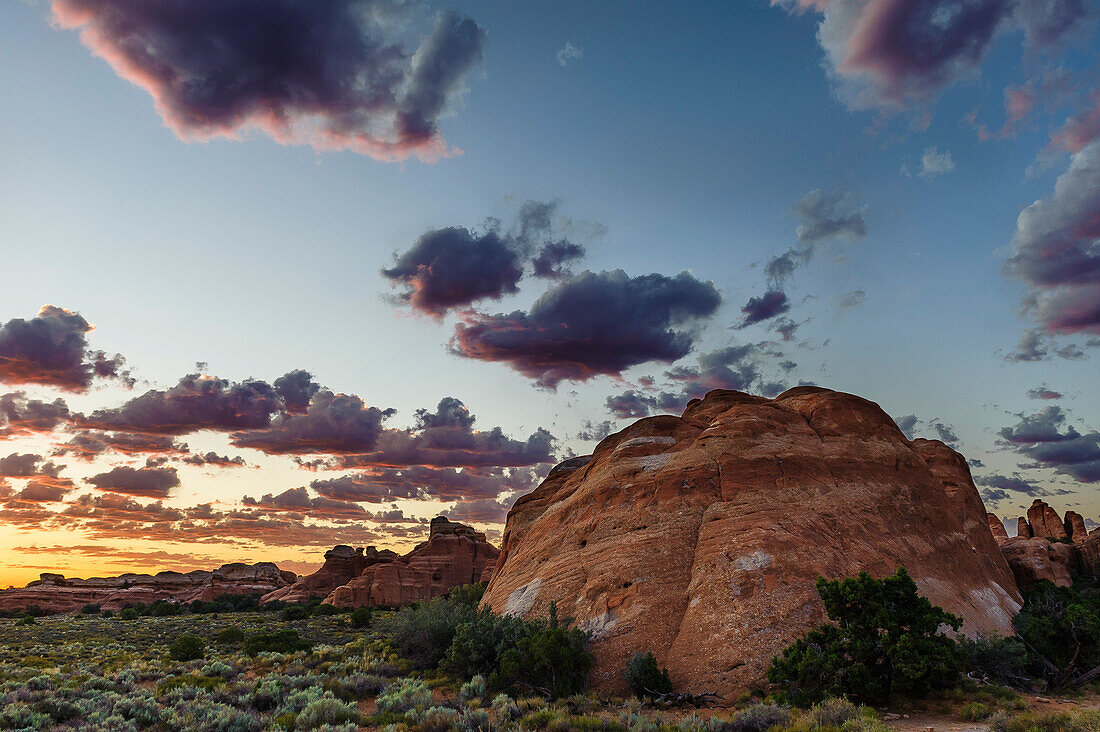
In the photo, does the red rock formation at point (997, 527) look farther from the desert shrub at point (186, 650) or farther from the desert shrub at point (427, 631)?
the desert shrub at point (186, 650)

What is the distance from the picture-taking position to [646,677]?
21.2m

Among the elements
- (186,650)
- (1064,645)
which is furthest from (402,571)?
(1064,645)

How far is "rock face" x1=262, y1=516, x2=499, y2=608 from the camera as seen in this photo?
85.1m

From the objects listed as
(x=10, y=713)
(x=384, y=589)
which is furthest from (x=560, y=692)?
(x=384, y=589)

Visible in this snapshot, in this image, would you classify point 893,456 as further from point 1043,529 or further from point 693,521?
point 1043,529

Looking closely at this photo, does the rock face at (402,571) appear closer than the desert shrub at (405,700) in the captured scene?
No

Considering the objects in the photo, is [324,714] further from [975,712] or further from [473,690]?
[975,712]

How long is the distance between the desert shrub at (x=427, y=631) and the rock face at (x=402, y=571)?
52742 mm

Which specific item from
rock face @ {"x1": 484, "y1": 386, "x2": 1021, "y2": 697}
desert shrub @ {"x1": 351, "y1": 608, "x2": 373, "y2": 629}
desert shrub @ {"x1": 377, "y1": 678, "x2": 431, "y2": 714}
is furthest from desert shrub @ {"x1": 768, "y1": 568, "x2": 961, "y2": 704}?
desert shrub @ {"x1": 351, "y1": 608, "x2": 373, "y2": 629}

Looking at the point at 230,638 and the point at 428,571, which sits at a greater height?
the point at 230,638

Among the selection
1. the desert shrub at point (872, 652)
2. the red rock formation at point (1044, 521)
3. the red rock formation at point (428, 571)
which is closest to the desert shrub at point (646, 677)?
the desert shrub at point (872, 652)

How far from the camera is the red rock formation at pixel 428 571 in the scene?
84.8m

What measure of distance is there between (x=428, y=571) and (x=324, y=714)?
78618 millimetres

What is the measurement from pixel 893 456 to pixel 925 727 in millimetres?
23565
